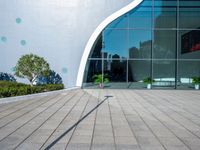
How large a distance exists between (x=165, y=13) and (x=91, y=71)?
8481 millimetres

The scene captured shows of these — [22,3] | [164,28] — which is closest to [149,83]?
[164,28]

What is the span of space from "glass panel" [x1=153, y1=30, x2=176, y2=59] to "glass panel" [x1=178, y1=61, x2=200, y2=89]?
1.30m

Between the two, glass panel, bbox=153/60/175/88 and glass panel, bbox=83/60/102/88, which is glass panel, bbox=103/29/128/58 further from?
glass panel, bbox=153/60/175/88

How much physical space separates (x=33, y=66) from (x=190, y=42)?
46.1 ft

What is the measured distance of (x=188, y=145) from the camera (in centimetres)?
638

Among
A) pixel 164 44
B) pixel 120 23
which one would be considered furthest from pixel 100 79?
pixel 164 44

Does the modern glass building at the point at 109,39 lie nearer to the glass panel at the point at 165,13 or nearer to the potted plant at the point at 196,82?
the glass panel at the point at 165,13

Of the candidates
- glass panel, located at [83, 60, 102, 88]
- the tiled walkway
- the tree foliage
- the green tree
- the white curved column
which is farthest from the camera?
glass panel, located at [83, 60, 102, 88]

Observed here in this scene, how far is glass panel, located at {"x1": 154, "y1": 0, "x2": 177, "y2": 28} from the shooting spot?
2341 cm

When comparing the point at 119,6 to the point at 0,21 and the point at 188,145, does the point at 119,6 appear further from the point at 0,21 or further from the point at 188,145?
the point at 188,145

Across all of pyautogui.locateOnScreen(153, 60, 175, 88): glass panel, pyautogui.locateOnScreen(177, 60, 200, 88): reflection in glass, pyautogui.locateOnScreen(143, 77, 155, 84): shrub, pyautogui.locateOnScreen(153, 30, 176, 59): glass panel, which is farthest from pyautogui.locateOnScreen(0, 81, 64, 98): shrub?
pyautogui.locateOnScreen(177, 60, 200, 88): reflection in glass

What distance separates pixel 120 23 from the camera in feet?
75.7

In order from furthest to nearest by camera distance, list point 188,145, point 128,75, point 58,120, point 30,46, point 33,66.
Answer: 1. point 128,75
2. point 30,46
3. point 33,66
4. point 58,120
5. point 188,145

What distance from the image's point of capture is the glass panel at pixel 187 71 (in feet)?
78.5
